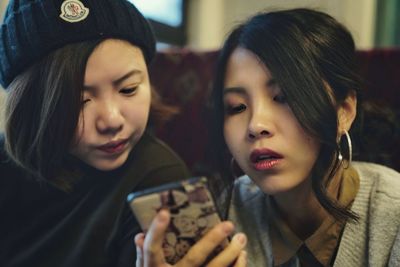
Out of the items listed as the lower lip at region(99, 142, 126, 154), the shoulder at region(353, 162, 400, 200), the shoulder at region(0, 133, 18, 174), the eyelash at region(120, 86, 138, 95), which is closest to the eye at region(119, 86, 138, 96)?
the eyelash at region(120, 86, 138, 95)

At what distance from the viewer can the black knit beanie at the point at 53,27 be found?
32.8 inches

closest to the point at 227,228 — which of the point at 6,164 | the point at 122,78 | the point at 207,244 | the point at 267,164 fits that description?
the point at 207,244

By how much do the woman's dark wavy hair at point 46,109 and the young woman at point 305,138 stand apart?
0.27 m

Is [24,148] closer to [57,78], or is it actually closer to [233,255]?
[57,78]

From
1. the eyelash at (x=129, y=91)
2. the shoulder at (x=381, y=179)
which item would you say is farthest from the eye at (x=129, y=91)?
the shoulder at (x=381, y=179)

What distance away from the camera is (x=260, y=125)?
72cm

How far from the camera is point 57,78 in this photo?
829mm

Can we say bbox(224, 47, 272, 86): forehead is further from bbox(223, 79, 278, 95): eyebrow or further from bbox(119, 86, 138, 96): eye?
bbox(119, 86, 138, 96): eye

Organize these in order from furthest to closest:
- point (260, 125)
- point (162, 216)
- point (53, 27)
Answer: point (53, 27)
point (260, 125)
point (162, 216)

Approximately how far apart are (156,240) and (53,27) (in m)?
0.47

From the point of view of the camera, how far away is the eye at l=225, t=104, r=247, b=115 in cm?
79

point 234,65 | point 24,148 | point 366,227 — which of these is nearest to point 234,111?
point 234,65

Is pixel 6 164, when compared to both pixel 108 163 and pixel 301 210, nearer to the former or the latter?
pixel 108 163

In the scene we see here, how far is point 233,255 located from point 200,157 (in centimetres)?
69
